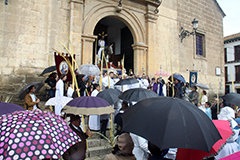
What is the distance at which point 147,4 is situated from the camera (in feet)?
39.1

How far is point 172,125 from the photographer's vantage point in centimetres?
Result: 184

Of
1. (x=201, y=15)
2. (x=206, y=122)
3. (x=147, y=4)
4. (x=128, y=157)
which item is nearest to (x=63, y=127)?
(x=128, y=157)

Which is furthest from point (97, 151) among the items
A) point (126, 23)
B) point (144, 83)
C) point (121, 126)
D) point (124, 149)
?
point (126, 23)

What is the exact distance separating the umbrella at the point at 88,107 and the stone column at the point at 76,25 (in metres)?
6.13

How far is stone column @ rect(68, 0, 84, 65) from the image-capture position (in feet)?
30.6

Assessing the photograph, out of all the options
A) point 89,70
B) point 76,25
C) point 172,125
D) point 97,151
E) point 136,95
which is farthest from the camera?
point 76,25

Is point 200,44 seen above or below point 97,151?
above

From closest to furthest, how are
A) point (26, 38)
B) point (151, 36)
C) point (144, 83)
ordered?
point (26, 38)
point (144, 83)
point (151, 36)

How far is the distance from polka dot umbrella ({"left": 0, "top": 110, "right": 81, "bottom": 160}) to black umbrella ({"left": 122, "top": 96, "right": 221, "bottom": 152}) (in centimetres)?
70

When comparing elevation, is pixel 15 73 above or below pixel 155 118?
above

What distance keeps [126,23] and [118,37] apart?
3447 mm

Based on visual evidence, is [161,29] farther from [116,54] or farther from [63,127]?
[63,127]

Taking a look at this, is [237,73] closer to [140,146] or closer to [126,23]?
[126,23]

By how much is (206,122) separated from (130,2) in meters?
10.7
